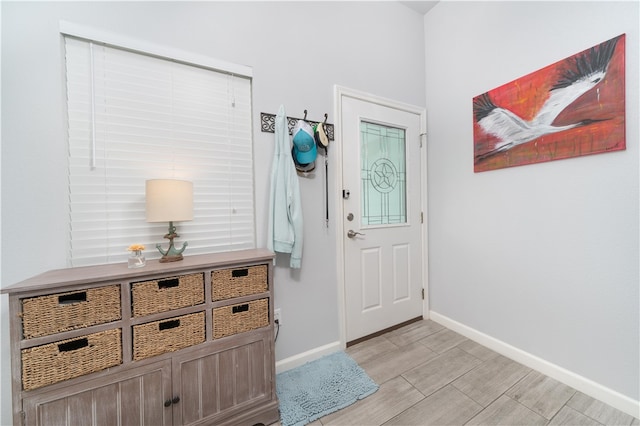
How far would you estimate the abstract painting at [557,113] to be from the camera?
130 centimetres

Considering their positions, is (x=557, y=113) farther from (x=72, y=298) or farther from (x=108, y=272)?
(x=72, y=298)

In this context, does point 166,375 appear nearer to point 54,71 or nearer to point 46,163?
point 46,163

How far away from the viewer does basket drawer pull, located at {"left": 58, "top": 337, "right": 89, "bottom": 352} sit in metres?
0.93

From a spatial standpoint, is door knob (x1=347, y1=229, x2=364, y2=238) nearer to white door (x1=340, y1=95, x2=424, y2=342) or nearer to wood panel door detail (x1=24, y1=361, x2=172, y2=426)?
white door (x1=340, y1=95, x2=424, y2=342)

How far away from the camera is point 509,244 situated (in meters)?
1.78

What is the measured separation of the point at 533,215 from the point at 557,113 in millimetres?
667

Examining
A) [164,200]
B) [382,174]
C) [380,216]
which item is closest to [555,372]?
[380,216]

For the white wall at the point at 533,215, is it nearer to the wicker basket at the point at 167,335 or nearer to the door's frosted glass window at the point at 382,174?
the door's frosted glass window at the point at 382,174

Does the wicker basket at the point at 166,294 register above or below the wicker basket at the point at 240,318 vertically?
above

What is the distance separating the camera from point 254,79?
158 centimetres

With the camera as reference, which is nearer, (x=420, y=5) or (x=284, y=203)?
(x=284, y=203)

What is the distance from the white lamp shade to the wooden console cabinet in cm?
24

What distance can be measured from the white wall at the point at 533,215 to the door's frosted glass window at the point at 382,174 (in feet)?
1.16

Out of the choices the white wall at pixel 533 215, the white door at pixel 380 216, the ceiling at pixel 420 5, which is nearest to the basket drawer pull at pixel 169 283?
the white door at pixel 380 216
